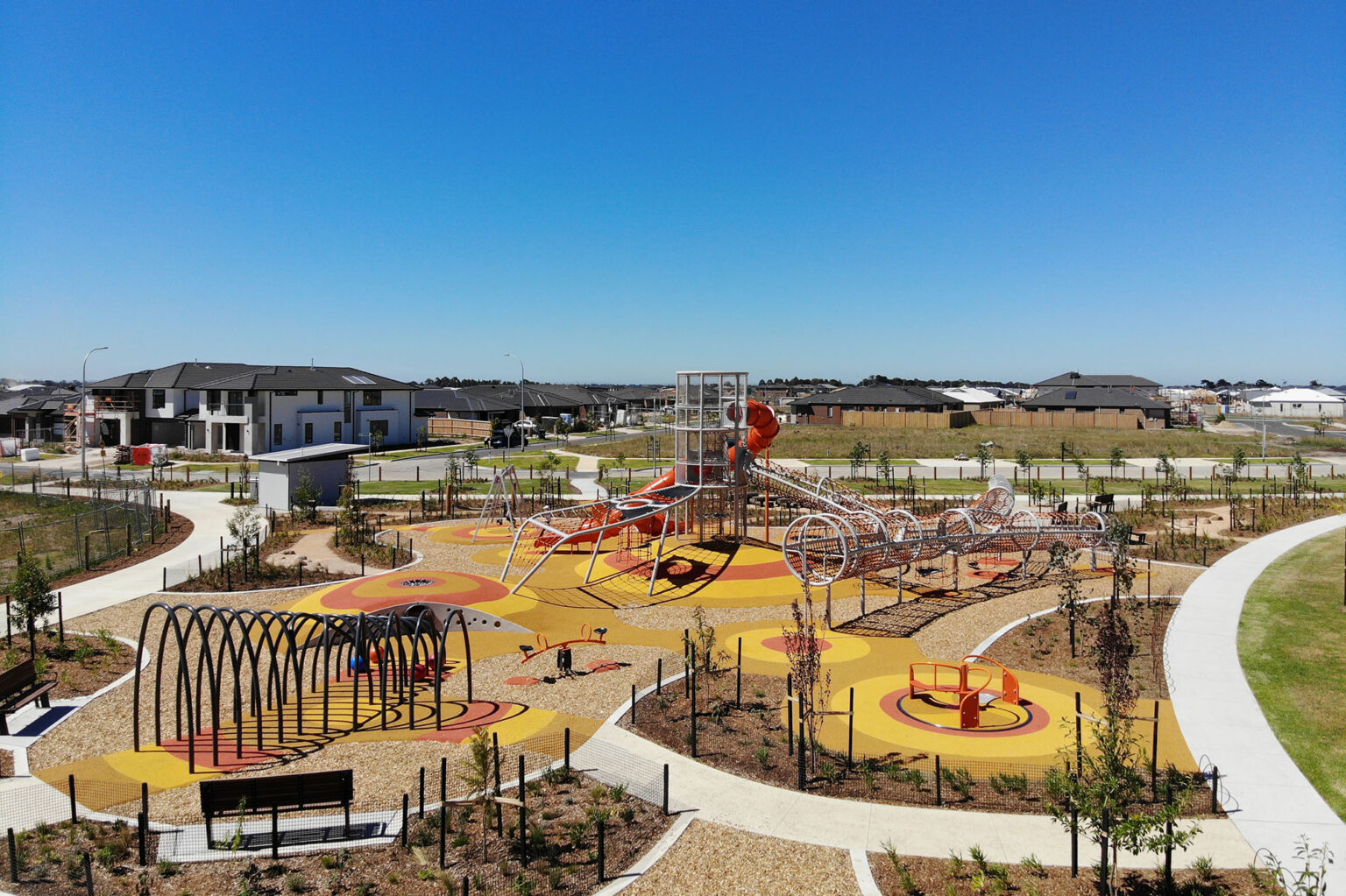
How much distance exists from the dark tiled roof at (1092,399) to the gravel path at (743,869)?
10361 cm

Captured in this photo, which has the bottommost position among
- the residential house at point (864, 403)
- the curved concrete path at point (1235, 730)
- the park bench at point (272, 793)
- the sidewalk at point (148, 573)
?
the curved concrete path at point (1235, 730)

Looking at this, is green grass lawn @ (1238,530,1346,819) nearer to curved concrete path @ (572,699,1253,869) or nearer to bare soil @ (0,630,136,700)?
curved concrete path @ (572,699,1253,869)

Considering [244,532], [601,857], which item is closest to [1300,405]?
[244,532]

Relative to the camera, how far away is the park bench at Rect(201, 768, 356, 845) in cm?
1144

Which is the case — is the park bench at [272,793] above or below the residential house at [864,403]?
below

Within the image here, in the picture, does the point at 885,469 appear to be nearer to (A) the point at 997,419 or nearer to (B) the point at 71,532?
(B) the point at 71,532

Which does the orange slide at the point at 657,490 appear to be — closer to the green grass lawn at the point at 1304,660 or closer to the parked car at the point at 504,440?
the green grass lawn at the point at 1304,660

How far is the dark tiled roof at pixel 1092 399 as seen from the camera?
333 ft

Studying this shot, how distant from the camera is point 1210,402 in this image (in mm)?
150625

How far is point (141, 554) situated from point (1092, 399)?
102m

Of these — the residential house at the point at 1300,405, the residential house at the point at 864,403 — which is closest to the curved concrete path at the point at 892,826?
the residential house at the point at 864,403

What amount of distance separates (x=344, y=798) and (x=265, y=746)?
161 inches

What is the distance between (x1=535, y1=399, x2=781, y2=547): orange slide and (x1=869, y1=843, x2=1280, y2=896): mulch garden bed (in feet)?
62.8

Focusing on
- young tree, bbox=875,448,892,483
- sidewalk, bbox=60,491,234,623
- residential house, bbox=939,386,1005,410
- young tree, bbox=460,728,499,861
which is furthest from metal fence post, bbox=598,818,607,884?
residential house, bbox=939,386,1005,410
